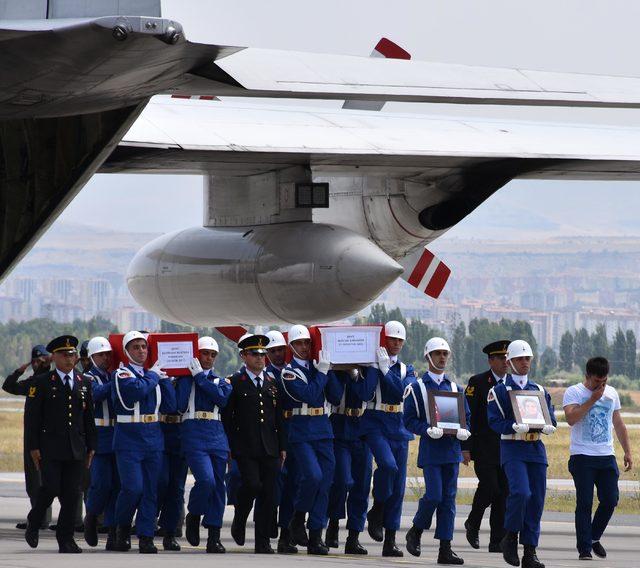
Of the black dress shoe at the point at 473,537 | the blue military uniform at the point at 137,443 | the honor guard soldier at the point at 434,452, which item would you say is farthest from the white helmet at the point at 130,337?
the black dress shoe at the point at 473,537

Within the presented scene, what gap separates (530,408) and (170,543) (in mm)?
2959

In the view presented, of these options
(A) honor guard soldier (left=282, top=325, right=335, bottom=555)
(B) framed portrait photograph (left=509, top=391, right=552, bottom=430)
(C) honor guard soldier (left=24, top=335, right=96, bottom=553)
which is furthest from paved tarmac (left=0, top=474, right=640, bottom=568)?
(B) framed portrait photograph (left=509, top=391, right=552, bottom=430)

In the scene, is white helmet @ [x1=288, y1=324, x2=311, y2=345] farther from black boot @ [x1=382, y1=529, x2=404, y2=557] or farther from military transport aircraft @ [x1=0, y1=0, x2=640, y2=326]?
black boot @ [x1=382, y1=529, x2=404, y2=557]

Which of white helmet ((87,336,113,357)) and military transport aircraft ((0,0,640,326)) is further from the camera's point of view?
white helmet ((87,336,113,357))

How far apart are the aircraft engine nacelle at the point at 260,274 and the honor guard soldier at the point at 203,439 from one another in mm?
2052

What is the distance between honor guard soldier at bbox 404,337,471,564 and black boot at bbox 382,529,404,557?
10 cm

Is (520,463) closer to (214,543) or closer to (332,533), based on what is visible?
(332,533)

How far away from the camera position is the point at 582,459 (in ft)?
40.9

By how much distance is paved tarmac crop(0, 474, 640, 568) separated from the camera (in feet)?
34.8

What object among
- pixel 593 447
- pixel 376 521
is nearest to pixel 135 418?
pixel 376 521

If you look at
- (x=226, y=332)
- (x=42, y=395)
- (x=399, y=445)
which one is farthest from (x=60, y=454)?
(x=226, y=332)

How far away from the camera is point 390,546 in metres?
12.3

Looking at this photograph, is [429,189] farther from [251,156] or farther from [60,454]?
[60,454]

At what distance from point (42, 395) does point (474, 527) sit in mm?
3662
